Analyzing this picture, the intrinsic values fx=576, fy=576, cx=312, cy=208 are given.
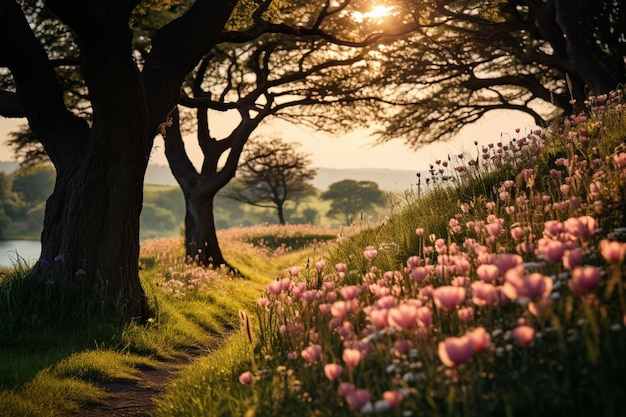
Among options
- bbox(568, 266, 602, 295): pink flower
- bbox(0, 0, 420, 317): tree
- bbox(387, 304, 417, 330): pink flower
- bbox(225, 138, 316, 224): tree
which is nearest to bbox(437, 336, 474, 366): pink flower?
bbox(387, 304, 417, 330): pink flower

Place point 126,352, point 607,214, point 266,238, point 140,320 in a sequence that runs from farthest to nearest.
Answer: point 266,238
point 140,320
point 126,352
point 607,214

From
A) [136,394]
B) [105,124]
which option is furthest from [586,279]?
[105,124]

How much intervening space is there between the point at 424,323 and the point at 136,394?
426 cm

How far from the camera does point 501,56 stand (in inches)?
717

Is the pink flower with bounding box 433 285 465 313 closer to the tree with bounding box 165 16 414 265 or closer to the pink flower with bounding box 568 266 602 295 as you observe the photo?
the pink flower with bounding box 568 266 602 295

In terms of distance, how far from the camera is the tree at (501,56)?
15172 millimetres

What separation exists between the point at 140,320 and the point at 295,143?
27.8 m

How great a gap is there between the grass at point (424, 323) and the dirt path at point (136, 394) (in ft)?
0.57

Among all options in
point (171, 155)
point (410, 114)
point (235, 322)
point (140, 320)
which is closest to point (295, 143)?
point (410, 114)

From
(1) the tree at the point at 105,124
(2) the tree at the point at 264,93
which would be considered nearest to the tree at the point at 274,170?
(2) the tree at the point at 264,93

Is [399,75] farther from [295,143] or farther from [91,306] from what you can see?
[295,143]

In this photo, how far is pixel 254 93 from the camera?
1572 cm

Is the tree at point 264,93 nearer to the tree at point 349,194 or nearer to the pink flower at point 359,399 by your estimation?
the pink flower at point 359,399

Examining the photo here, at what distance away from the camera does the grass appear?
2703 mm
